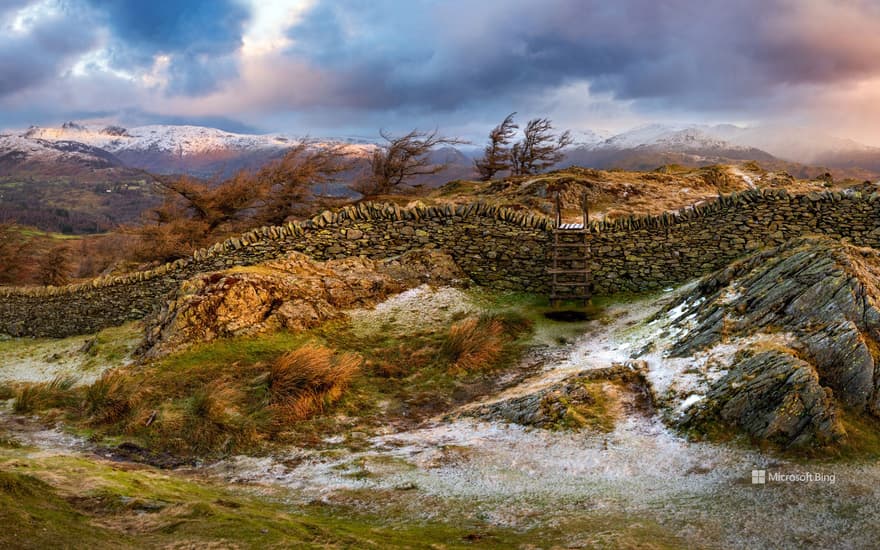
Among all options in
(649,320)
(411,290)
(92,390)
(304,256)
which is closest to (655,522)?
(649,320)

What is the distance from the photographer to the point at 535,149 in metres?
39.2

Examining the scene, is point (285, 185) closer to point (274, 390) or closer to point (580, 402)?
point (274, 390)

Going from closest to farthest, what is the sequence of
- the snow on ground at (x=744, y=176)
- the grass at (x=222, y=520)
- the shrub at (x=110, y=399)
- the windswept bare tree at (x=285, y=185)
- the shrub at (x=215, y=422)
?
the grass at (x=222, y=520) → the shrub at (x=215, y=422) → the shrub at (x=110, y=399) → the windswept bare tree at (x=285, y=185) → the snow on ground at (x=744, y=176)

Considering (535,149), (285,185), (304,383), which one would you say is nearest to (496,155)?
(535,149)

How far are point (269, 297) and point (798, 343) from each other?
447 inches

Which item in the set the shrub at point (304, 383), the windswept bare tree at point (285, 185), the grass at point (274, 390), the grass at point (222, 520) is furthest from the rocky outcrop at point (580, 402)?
the windswept bare tree at point (285, 185)

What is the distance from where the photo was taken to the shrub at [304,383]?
9.05m

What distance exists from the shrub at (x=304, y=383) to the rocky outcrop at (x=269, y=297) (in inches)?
135

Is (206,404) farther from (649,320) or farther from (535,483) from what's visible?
(649,320)

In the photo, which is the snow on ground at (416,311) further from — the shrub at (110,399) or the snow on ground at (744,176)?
the snow on ground at (744,176)

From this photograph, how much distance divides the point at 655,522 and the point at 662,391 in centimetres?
345

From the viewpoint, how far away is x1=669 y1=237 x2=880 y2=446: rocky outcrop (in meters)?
6.88

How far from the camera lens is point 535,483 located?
21.3 ft

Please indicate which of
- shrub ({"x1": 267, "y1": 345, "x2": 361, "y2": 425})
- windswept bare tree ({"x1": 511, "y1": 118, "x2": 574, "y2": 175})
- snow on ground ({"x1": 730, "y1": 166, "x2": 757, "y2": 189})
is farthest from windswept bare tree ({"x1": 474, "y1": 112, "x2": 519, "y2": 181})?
shrub ({"x1": 267, "y1": 345, "x2": 361, "y2": 425})
